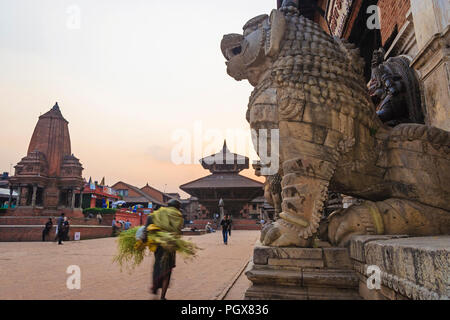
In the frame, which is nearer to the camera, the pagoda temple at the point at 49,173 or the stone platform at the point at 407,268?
the stone platform at the point at 407,268

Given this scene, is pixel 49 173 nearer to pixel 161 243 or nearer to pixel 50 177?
pixel 50 177

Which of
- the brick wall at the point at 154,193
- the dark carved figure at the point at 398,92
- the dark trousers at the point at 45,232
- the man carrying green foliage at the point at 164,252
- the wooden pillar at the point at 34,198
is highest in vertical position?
the brick wall at the point at 154,193

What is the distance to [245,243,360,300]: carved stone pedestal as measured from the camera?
172 cm

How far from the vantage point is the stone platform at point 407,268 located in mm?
885

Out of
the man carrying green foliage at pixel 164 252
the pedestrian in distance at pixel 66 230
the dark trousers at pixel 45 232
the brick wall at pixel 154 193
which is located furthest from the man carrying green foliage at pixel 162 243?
→ the brick wall at pixel 154 193

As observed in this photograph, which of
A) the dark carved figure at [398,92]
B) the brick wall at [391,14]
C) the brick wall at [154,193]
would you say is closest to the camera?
the dark carved figure at [398,92]

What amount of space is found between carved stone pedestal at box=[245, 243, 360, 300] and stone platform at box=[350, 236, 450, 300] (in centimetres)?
13

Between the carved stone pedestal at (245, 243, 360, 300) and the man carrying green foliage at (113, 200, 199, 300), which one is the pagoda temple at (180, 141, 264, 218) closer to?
the man carrying green foliage at (113, 200, 199, 300)

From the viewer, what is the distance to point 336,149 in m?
2.13

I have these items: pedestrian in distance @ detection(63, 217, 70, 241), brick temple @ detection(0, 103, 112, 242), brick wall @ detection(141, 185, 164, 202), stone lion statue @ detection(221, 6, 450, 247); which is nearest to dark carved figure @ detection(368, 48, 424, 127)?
stone lion statue @ detection(221, 6, 450, 247)

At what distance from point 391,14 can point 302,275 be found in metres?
3.85

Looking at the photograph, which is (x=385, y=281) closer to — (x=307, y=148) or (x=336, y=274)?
(x=336, y=274)

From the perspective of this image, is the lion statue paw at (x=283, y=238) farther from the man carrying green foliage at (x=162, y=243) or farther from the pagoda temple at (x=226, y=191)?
the pagoda temple at (x=226, y=191)

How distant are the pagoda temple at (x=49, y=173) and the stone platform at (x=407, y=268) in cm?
2194
